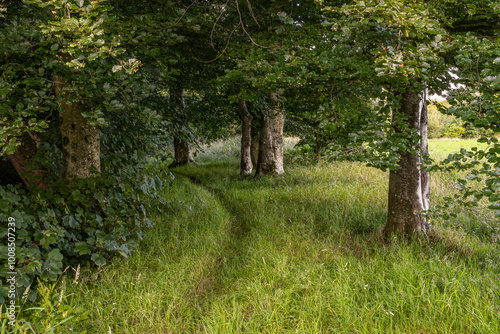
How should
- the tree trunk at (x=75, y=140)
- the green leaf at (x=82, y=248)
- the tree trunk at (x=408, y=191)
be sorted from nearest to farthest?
the green leaf at (x=82, y=248), the tree trunk at (x=75, y=140), the tree trunk at (x=408, y=191)

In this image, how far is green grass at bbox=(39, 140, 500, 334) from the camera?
107 inches

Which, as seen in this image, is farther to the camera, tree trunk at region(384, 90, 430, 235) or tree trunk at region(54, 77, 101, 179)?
tree trunk at region(384, 90, 430, 235)

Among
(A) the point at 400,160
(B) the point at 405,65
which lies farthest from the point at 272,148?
(B) the point at 405,65

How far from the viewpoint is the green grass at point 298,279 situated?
273cm

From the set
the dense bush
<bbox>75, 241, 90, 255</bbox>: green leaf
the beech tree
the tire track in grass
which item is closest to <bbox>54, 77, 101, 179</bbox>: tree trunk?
the dense bush

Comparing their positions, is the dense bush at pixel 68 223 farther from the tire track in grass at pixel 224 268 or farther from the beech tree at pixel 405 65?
the beech tree at pixel 405 65

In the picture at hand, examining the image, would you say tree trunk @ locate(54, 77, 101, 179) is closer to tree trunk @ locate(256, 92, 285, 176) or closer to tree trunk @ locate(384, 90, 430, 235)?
tree trunk @ locate(384, 90, 430, 235)

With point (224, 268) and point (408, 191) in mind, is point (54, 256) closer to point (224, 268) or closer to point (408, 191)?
point (224, 268)

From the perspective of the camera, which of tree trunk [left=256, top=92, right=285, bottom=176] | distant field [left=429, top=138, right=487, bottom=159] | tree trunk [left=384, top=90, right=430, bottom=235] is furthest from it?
distant field [left=429, top=138, right=487, bottom=159]

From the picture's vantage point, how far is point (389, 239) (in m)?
4.41

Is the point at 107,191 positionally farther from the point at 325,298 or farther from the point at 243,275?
the point at 325,298

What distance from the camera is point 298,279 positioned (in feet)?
10.9

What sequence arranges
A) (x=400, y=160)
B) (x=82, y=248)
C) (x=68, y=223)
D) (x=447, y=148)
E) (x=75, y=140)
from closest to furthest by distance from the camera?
1. (x=82, y=248)
2. (x=68, y=223)
3. (x=75, y=140)
4. (x=400, y=160)
5. (x=447, y=148)

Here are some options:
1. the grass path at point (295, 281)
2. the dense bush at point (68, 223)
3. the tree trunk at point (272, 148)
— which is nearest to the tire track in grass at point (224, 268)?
the grass path at point (295, 281)
